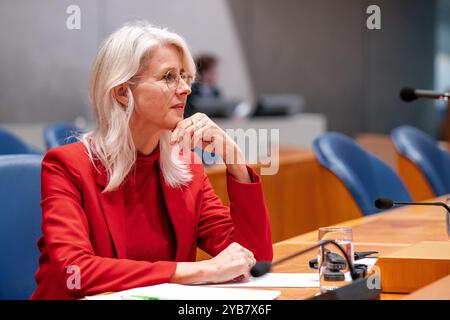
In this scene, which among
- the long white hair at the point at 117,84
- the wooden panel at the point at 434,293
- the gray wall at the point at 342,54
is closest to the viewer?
the wooden panel at the point at 434,293

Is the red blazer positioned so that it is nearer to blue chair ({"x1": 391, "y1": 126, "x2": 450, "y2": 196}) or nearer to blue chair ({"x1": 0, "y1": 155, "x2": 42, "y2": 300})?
blue chair ({"x1": 0, "y1": 155, "x2": 42, "y2": 300})

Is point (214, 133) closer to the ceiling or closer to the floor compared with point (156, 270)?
closer to the ceiling

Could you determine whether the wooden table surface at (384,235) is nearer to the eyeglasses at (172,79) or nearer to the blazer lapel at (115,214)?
the blazer lapel at (115,214)

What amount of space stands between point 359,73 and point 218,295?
919 cm

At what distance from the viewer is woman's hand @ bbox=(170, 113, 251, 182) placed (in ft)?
6.77

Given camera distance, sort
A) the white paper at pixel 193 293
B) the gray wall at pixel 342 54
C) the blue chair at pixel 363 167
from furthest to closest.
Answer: the gray wall at pixel 342 54 → the blue chair at pixel 363 167 → the white paper at pixel 193 293

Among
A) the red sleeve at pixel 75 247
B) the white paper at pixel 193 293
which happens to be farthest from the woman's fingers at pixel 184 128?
the white paper at pixel 193 293

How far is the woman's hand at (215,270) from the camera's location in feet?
5.66

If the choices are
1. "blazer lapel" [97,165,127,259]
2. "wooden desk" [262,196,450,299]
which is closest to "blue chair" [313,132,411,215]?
"wooden desk" [262,196,450,299]

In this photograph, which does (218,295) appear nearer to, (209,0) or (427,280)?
(427,280)

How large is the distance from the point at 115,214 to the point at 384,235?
835 mm

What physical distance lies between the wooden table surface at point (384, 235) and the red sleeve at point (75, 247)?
305 mm
